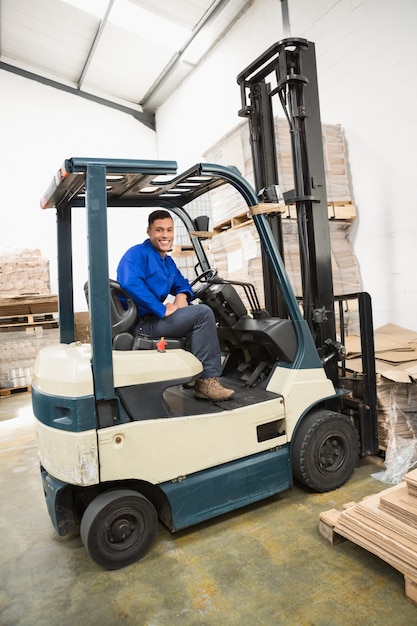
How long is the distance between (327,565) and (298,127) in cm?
299

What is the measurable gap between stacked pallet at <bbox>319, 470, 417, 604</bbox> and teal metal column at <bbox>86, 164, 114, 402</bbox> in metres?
1.50

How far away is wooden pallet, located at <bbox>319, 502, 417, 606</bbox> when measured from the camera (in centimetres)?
207

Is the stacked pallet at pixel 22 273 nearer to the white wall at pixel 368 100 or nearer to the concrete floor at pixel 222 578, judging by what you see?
the white wall at pixel 368 100

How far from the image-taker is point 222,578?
7.64 ft

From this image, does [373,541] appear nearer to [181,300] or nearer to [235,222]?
[181,300]

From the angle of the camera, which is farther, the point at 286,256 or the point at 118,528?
the point at 286,256

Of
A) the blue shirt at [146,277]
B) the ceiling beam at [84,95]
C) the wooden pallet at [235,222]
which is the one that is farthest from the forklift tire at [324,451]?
the ceiling beam at [84,95]

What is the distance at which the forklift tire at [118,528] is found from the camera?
2.41 m

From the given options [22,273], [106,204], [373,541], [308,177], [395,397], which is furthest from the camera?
[22,273]

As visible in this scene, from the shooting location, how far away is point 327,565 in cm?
237

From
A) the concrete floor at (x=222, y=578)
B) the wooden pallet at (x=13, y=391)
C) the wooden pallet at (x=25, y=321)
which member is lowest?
the concrete floor at (x=222, y=578)

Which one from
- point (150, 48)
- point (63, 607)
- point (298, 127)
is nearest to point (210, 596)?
point (63, 607)

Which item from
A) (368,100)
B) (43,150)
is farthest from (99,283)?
Result: (43,150)

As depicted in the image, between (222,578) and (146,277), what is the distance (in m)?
1.82
